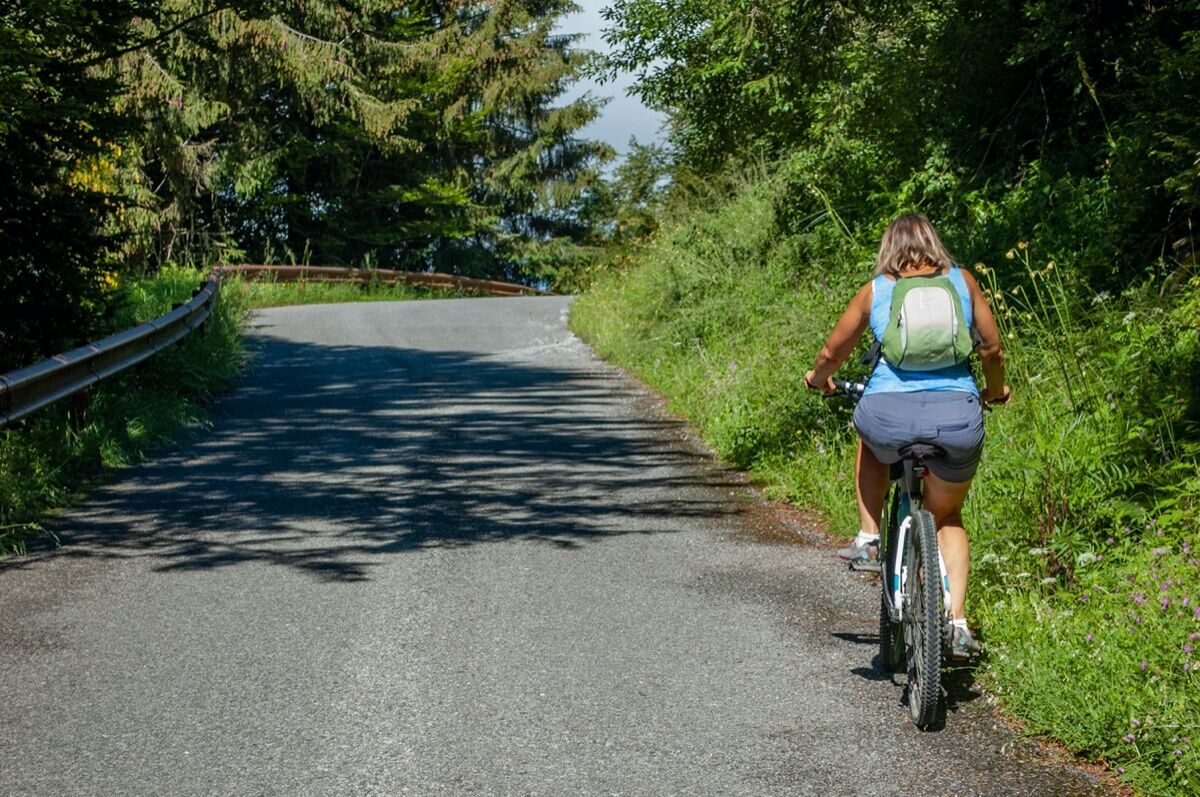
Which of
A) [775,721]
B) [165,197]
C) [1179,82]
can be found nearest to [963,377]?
[775,721]

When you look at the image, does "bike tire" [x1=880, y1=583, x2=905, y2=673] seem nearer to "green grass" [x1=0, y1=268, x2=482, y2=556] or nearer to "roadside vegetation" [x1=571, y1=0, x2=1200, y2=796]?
"roadside vegetation" [x1=571, y1=0, x2=1200, y2=796]

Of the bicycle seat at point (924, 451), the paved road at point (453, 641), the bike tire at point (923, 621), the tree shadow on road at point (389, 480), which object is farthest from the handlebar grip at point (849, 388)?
the tree shadow on road at point (389, 480)

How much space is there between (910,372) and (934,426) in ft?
0.80

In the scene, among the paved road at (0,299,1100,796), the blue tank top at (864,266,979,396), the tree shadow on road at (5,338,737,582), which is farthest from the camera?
the tree shadow on road at (5,338,737,582)

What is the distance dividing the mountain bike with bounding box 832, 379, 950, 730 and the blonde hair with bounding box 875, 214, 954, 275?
567 millimetres

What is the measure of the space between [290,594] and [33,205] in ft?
19.0

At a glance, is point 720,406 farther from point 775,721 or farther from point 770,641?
point 775,721

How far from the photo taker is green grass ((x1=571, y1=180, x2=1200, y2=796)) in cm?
499

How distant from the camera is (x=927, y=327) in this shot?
5223 mm

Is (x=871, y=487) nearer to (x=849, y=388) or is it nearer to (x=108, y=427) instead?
(x=849, y=388)

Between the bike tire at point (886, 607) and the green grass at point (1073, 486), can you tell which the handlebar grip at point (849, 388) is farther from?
the green grass at point (1073, 486)

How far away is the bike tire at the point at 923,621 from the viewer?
4.99 m

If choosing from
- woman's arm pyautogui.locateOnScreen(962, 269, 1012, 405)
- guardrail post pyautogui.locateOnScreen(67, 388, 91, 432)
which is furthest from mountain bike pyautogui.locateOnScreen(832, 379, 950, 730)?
guardrail post pyautogui.locateOnScreen(67, 388, 91, 432)

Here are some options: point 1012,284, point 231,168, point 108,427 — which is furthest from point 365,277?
point 1012,284
